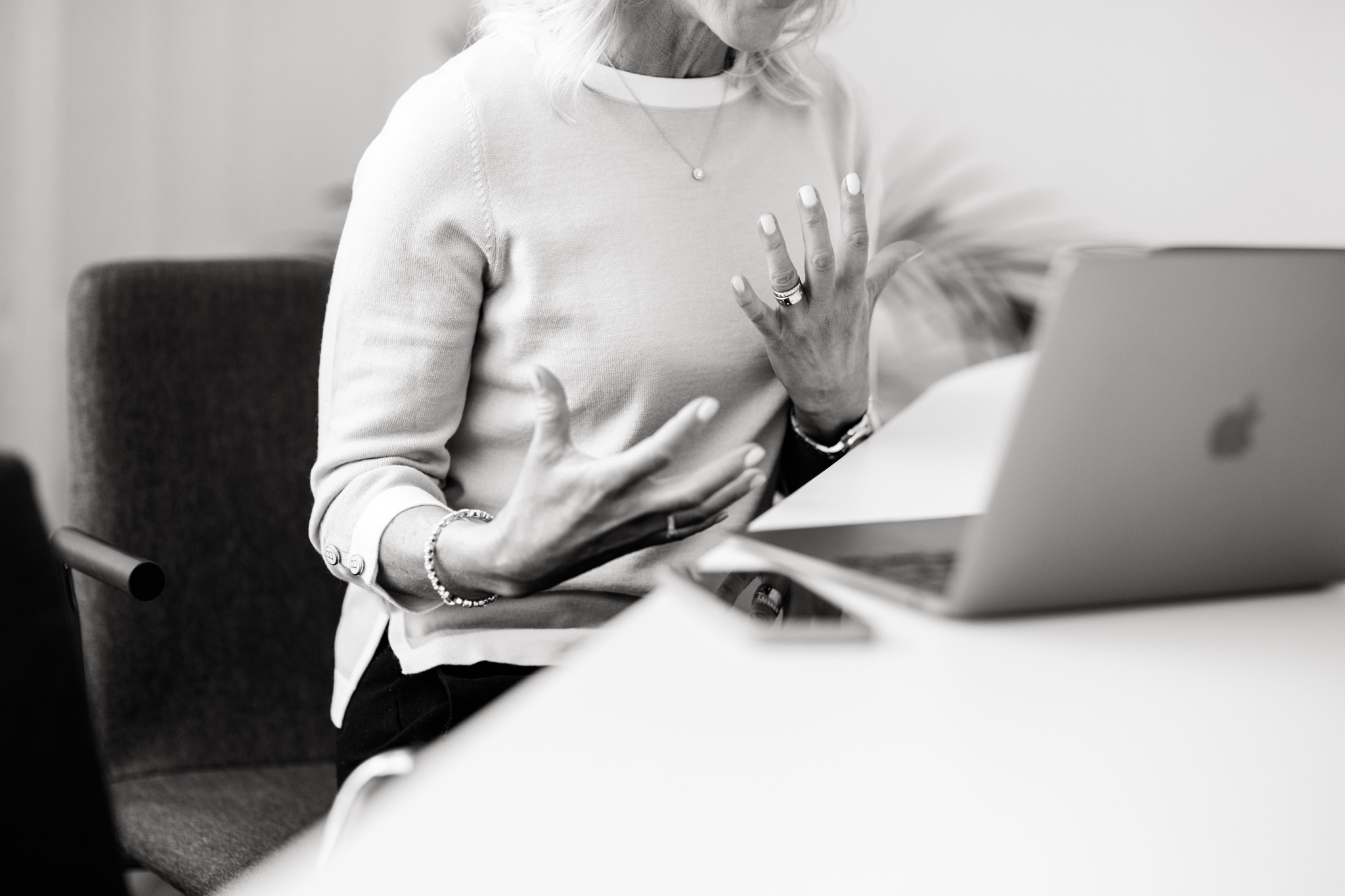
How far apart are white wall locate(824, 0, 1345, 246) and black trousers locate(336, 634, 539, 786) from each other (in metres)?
1.84

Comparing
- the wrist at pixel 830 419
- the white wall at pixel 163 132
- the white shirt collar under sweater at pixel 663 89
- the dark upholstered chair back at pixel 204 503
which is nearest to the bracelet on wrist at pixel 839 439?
the wrist at pixel 830 419

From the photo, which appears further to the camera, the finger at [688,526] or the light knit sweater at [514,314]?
the light knit sweater at [514,314]

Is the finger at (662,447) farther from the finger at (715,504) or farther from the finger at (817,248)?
the finger at (817,248)

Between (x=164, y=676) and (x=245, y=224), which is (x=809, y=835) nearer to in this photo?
(x=164, y=676)

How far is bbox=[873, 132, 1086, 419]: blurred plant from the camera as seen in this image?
2082mm

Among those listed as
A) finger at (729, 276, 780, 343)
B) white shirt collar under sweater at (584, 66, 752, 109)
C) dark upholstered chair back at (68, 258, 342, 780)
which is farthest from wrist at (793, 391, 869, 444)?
dark upholstered chair back at (68, 258, 342, 780)

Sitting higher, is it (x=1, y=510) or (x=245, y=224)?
(x=1, y=510)

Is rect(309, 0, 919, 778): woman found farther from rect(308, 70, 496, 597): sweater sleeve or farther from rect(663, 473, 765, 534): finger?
rect(663, 473, 765, 534): finger

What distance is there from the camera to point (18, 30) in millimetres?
2029

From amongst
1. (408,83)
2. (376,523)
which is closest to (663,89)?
(376,523)

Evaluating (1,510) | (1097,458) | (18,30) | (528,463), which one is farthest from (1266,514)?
(18,30)

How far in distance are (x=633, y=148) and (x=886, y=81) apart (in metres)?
1.64

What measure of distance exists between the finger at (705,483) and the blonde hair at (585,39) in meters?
0.45

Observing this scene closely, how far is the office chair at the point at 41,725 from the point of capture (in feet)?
1.25
